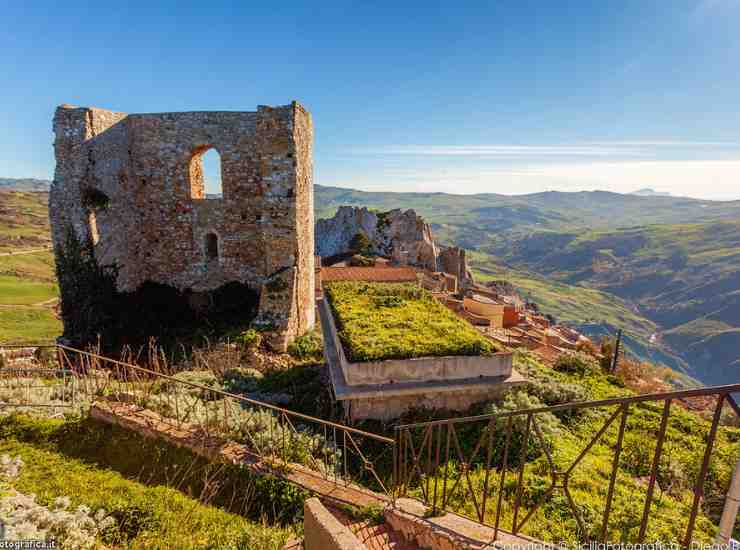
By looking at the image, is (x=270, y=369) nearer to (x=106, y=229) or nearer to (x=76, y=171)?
(x=106, y=229)

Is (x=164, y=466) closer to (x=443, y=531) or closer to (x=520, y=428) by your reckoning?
(x=443, y=531)

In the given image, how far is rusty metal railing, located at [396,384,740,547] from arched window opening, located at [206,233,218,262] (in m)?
11.7

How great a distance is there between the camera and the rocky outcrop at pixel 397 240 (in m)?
51.9

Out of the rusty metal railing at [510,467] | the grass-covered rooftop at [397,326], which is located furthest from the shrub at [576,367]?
the grass-covered rooftop at [397,326]

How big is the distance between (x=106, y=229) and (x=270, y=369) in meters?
8.67

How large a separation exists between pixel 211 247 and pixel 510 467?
46.0 feet

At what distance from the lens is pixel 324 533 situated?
3883mm

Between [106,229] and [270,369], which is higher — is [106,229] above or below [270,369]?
above

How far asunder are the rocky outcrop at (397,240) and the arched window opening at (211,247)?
1410 inches

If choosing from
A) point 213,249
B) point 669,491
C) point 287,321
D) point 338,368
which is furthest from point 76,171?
point 669,491

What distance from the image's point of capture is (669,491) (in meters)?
7.76

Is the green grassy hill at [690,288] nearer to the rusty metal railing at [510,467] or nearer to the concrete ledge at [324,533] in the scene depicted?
the rusty metal railing at [510,467]

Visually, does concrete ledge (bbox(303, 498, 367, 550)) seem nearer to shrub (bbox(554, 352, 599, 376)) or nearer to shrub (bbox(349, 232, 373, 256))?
shrub (bbox(554, 352, 599, 376))

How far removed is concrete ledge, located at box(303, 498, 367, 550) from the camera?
12.0 feet
